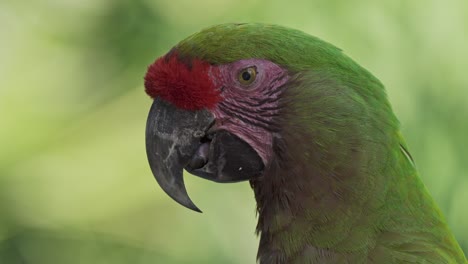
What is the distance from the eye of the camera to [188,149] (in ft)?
4.30

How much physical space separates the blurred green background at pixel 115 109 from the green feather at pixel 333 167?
2.87 feet

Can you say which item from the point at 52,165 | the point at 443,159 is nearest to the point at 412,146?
the point at 443,159

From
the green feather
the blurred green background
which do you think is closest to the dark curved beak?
the green feather

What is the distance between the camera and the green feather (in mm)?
1288

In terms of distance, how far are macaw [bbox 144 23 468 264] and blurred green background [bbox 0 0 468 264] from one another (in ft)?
2.90

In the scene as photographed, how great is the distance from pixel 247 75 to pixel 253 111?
7 centimetres

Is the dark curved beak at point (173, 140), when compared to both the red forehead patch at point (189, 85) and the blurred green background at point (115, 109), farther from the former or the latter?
the blurred green background at point (115, 109)

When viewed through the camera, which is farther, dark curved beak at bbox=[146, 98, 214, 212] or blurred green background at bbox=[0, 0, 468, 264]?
blurred green background at bbox=[0, 0, 468, 264]

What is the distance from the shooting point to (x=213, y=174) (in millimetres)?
1337

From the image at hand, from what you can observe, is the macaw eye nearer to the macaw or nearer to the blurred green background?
the macaw

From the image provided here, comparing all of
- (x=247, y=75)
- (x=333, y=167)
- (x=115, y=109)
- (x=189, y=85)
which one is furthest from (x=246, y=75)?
(x=115, y=109)

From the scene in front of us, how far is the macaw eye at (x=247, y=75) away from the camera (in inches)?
52.1

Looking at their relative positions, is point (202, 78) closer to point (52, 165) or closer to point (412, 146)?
point (412, 146)

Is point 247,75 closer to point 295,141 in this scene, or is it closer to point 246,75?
point 246,75
